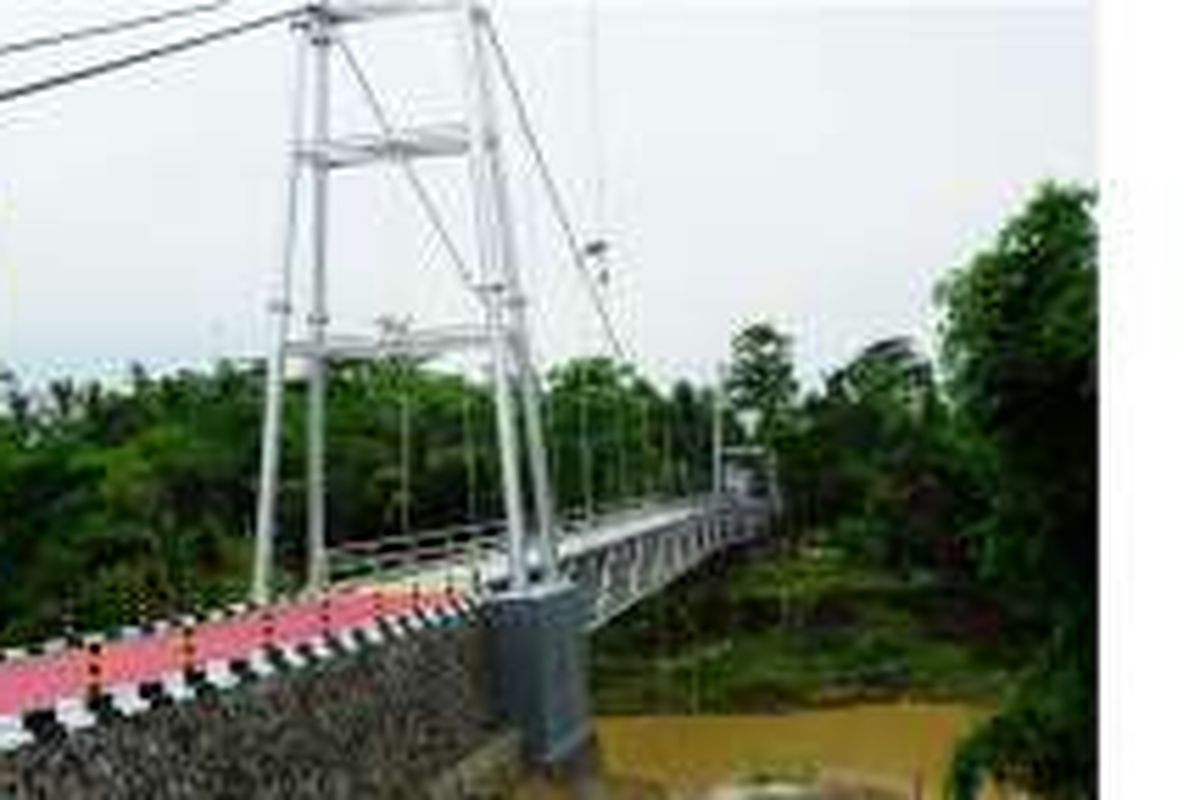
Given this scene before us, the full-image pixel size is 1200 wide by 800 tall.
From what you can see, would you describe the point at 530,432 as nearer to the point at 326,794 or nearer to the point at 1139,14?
the point at 326,794

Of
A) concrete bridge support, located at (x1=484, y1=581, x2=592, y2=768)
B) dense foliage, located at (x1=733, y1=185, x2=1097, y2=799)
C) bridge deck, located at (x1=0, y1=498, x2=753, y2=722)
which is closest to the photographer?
dense foliage, located at (x1=733, y1=185, x2=1097, y2=799)

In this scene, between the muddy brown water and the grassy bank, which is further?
the grassy bank

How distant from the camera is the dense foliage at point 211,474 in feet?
106

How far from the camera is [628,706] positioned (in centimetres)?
4638

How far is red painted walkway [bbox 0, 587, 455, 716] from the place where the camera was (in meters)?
15.2

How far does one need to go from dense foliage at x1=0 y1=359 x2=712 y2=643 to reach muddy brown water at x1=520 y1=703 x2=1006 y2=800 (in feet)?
17.0

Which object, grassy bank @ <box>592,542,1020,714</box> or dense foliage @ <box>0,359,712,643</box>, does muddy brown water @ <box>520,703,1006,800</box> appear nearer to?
grassy bank @ <box>592,542,1020,714</box>

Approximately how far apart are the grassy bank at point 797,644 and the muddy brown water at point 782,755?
130 cm

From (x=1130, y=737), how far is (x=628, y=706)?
44384 mm

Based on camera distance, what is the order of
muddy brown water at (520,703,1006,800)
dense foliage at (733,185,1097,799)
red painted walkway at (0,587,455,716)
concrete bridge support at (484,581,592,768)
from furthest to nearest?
muddy brown water at (520,703,1006,800)
concrete bridge support at (484,581,592,768)
red painted walkway at (0,587,455,716)
dense foliage at (733,185,1097,799)

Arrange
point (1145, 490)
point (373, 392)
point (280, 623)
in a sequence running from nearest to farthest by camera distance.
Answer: point (1145, 490), point (280, 623), point (373, 392)

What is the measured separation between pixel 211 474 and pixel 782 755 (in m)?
10.2

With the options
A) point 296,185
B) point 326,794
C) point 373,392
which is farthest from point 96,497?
point 326,794

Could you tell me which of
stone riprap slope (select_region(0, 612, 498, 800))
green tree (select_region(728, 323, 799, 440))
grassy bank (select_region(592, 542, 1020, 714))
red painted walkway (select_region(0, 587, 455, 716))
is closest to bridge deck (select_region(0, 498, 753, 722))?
red painted walkway (select_region(0, 587, 455, 716))
